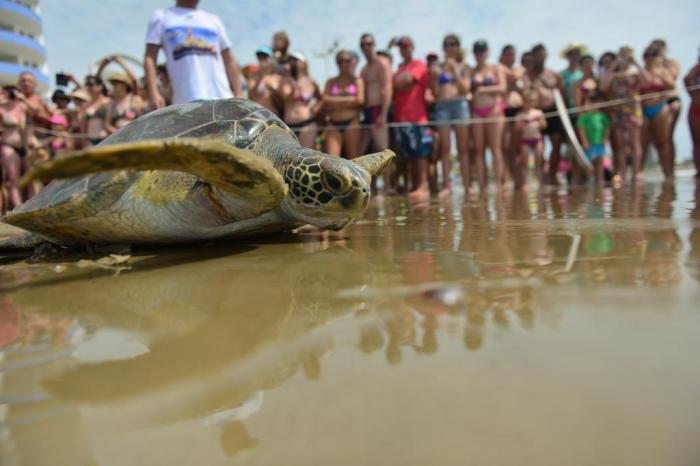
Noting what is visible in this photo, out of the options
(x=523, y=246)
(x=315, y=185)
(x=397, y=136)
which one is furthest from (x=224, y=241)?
(x=397, y=136)

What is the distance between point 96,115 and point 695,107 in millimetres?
9173

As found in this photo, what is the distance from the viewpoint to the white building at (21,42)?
116 feet

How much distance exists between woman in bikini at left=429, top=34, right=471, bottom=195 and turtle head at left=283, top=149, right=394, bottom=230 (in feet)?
14.3

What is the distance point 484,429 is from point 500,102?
19.9 ft

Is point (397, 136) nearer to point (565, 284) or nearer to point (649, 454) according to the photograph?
point (565, 284)

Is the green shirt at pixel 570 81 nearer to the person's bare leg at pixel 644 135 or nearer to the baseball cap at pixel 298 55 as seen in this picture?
the person's bare leg at pixel 644 135

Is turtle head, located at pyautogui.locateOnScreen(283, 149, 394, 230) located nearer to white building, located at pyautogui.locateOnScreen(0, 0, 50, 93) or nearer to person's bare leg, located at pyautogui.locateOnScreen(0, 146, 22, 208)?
person's bare leg, located at pyautogui.locateOnScreen(0, 146, 22, 208)

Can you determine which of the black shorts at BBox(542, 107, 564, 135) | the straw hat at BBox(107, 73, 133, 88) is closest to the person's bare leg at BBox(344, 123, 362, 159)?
the black shorts at BBox(542, 107, 564, 135)

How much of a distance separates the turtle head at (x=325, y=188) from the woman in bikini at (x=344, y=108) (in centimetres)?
408

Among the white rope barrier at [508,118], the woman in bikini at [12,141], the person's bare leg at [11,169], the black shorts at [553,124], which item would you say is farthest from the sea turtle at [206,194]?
the black shorts at [553,124]

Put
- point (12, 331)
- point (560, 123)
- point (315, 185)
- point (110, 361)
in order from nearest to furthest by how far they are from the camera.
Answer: point (110, 361) → point (12, 331) → point (315, 185) → point (560, 123)

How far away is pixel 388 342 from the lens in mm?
758

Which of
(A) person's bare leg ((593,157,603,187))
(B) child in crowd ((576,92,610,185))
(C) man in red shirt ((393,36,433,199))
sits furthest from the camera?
(B) child in crowd ((576,92,610,185))

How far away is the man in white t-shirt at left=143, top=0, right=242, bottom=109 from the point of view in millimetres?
3418
